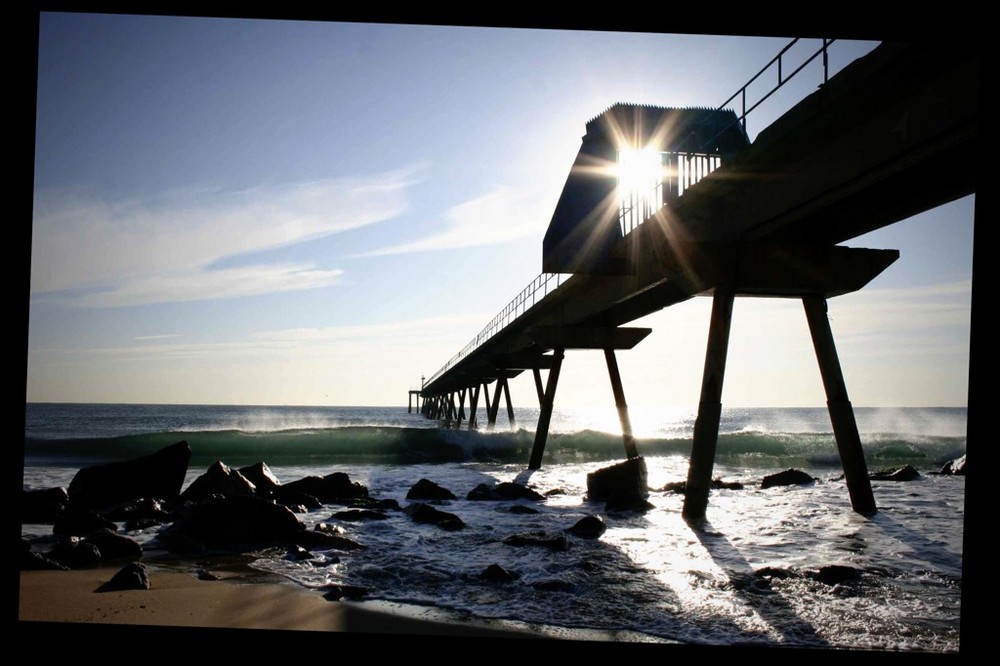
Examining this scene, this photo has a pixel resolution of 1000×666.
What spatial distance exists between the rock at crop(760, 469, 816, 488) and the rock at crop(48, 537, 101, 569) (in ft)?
43.8

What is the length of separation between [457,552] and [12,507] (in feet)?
22.0

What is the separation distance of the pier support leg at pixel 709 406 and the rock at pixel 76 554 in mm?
7418

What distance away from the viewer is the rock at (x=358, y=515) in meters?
10.8

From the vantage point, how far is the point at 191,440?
30422 millimetres

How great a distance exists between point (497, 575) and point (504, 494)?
6741mm

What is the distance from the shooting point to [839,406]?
10.7 metres

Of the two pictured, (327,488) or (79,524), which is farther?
(327,488)

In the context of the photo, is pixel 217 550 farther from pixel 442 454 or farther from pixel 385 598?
pixel 442 454

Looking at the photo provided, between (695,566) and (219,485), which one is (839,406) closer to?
(695,566)

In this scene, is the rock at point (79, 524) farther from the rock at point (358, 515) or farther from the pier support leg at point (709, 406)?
the pier support leg at point (709, 406)

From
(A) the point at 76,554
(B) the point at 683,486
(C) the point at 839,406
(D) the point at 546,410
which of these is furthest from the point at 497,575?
(D) the point at 546,410

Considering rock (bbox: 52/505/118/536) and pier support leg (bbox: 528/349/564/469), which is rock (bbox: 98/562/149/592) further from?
pier support leg (bbox: 528/349/564/469)

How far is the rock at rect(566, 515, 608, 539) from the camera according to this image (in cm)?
906

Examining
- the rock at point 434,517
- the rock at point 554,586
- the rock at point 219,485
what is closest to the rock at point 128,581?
the rock at point 554,586
